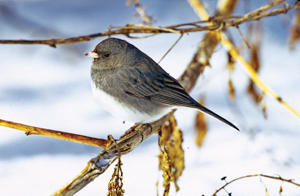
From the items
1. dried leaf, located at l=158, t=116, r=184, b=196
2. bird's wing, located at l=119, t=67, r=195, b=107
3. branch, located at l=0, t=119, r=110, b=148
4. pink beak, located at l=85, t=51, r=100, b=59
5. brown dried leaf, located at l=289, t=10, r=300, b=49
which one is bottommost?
branch, located at l=0, t=119, r=110, b=148

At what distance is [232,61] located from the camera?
1896 mm

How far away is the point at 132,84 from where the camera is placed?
142 cm

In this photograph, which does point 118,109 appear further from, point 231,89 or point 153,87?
point 231,89

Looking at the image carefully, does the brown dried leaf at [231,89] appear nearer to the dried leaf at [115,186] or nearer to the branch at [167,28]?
the branch at [167,28]

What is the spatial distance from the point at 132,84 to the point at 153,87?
0.09 metres

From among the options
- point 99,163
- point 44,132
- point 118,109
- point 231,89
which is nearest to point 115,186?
point 99,163

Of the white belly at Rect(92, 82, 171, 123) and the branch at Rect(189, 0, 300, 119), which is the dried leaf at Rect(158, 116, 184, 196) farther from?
the branch at Rect(189, 0, 300, 119)

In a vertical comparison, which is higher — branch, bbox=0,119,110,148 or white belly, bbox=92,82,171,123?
white belly, bbox=92,82,171,123

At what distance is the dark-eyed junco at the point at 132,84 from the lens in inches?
54.1

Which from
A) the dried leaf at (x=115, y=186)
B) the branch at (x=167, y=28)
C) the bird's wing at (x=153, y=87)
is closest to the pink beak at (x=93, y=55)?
the bird's wing at (x=153, y=87)

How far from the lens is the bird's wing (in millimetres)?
1416

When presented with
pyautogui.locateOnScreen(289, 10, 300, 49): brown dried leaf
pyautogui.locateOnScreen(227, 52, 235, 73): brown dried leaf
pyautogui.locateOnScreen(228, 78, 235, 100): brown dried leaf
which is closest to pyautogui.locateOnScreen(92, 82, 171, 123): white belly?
pyautogui.locateOnScreen(228, 78, 235, 100): brown dried leaf

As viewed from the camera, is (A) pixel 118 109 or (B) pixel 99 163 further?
(A) pixel 118 109

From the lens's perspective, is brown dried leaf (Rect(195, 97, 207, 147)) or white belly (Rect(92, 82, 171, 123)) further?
brown dried leaf (Rect(195, 97, 207, 147))
